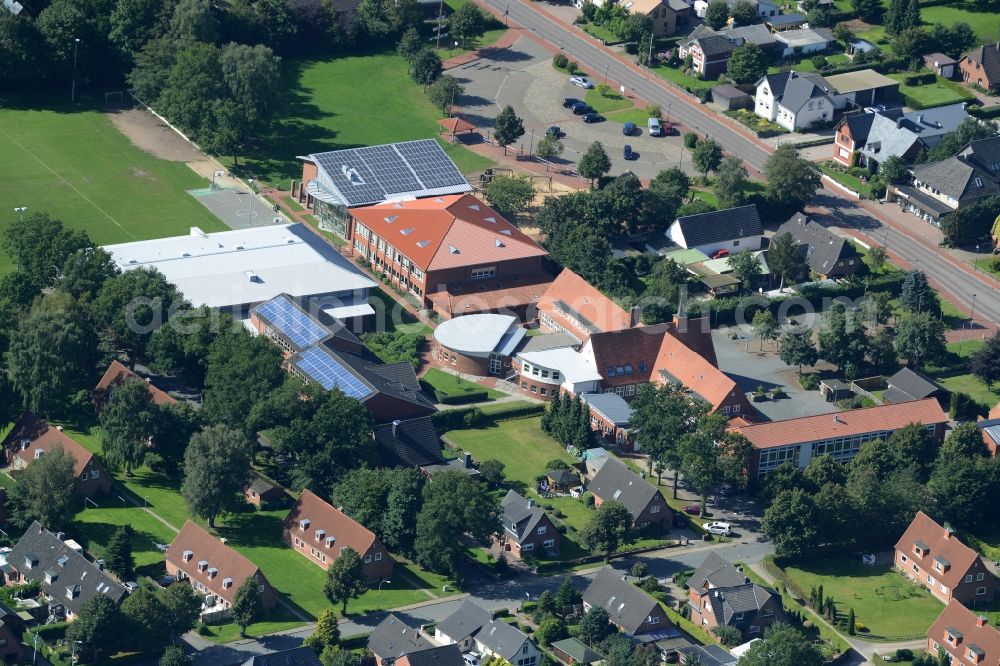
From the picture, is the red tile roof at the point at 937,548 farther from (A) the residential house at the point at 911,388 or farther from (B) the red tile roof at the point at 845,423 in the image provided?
(A) the residential house at the point at 911,388

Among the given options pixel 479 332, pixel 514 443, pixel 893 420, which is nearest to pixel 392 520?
pixel 514 443

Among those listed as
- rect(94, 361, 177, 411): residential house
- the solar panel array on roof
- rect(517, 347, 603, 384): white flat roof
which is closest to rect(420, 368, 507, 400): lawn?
rect(517, 347, 603, 384): white flat roof

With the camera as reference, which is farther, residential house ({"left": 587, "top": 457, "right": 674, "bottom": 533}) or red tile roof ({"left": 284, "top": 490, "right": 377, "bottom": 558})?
residential house ({"left": 587, "top": 457, "right": 674, "bottom": 533})

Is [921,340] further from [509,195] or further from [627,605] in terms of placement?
[627,605]

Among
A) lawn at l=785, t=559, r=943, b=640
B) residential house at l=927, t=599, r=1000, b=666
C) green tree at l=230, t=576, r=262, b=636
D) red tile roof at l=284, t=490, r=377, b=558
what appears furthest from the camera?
red tile roof at l=284, t=490, r=377, b=558

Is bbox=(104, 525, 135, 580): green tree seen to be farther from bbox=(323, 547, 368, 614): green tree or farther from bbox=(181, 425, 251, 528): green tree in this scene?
bbox=(323, 547, 368, 614): green tree

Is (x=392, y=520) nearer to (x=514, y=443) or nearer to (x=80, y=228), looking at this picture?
(x=514, y=443)

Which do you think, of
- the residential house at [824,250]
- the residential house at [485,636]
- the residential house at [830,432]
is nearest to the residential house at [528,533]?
the residential house at [485,636]

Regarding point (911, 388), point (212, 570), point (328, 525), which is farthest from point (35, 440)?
point (911, 388)
